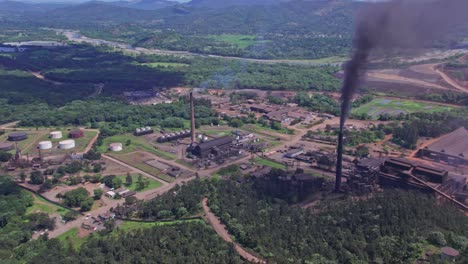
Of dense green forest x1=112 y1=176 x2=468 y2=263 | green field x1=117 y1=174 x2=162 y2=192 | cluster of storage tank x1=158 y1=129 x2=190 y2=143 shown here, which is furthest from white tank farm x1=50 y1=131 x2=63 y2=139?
dense green forest x1=112 y1=176 x2=468 y2=263

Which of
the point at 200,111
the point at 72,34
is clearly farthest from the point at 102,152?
the point at 72,34

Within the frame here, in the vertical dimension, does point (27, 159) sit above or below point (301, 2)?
below

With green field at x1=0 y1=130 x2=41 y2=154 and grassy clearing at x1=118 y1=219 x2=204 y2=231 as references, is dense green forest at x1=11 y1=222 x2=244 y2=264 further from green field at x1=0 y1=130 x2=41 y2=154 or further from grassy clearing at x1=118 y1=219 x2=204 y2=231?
green field at x1=0 y1=130 x2=41 y2=154

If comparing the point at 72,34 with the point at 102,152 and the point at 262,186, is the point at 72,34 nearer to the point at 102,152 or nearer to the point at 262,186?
the point at 102,152

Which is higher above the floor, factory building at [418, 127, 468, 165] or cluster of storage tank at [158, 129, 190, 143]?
factory building at [418, 127, 468, 165]

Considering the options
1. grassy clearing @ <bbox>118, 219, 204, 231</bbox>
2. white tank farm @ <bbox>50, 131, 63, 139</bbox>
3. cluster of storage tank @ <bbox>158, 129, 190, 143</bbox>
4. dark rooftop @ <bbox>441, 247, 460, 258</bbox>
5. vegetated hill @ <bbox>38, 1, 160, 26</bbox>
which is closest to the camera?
dark rooftop @ <bbox>441, 247, 460, 258</bbox>

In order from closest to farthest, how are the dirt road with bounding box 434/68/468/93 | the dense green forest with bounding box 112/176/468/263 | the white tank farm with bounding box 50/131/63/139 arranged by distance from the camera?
the dense green forest with bounding box 112/176/468/263 → the white tank farm with bounding box 50/131/63/139 → the dirt road with bounding box 434/68/468/93
